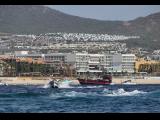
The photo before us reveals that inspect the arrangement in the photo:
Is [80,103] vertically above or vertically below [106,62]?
below

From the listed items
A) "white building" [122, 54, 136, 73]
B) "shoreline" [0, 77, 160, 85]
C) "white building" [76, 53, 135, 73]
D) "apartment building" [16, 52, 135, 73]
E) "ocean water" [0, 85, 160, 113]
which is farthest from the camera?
"white building" [122, 54, 136, 73]

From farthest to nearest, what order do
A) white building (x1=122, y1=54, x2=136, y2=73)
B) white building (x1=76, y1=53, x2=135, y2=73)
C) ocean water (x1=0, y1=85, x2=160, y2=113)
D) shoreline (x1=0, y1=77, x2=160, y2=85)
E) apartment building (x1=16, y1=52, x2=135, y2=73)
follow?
white building (x1=122, y1=54, x2=136, y2=73) < white building (x1=76, y1=53, x2=135, y2=73) < apartment building (x1=16, y1=52, x2=135, y2=73) < shoreline (x1=0, y1=77, x2=160, y2=85) < ocean water (x1=0, y1=85, x2=160, y2=113)

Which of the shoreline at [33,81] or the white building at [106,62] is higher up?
the white building at [106,62]

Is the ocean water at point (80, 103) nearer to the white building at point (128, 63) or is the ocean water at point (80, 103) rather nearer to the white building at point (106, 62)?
the white building at point (106, 62)

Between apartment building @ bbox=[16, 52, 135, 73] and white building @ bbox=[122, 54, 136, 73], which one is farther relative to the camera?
white building @ bbox=[122, 54, 136, 73]

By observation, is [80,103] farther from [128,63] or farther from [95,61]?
[95,61]

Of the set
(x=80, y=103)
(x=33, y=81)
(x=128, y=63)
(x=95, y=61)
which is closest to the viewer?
(x=80, y=103)

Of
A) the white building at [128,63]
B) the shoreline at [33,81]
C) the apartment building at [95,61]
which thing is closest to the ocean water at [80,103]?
the shoreline at [33,81]

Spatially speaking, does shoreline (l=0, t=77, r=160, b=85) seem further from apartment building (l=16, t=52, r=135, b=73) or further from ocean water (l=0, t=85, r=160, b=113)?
ocean water (l=0, t=85, r=160, b=113)

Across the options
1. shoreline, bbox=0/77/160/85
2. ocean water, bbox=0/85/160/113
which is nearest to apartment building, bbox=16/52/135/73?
shoreline, bbox=0/77/160/85

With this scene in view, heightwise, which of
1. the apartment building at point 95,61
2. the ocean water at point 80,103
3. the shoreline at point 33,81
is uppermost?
the apartment building at point 95,61

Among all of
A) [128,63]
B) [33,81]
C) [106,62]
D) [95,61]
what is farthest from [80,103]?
[95,61]
